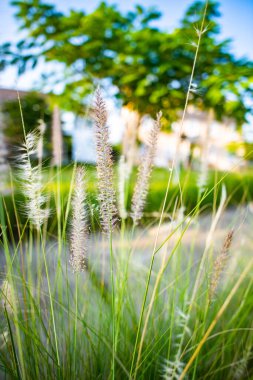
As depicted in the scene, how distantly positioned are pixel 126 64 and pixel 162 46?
417mm

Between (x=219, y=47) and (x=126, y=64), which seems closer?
(x=219, y=47)

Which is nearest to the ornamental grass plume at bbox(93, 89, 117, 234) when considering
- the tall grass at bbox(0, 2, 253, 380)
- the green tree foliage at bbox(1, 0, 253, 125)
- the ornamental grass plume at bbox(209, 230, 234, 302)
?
the tall grass at bbox(0, 2, 253, 380)

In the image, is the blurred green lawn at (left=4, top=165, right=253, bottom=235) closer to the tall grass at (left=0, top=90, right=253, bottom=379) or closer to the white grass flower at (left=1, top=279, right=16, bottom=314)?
the tall grass at (left=0, top=90, right=253, bottom=379)

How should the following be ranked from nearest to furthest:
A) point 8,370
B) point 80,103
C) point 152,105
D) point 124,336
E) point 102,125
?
point 102,125 < point 8,370 < point 124,336 < point 152,105 < point 80,103

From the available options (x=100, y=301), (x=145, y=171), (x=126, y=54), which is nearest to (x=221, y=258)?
(x=145, y=171)

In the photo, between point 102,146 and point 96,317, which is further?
point 96,317

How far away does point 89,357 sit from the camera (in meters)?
0.78

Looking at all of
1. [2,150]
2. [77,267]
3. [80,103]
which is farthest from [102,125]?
[80,103]

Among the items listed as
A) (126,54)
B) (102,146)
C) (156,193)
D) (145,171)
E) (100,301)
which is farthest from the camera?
(156,193)

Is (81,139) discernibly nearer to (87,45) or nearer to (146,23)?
(87,45)

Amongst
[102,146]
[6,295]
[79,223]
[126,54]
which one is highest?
[126,54]

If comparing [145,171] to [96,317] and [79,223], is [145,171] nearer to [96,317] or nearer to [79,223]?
[79,223]

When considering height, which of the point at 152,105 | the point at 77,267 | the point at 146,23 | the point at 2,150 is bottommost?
the point at 77,267

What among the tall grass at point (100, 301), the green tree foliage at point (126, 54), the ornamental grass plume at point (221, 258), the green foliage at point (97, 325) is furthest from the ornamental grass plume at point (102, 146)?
the green tree foliage at point (126, 54)
